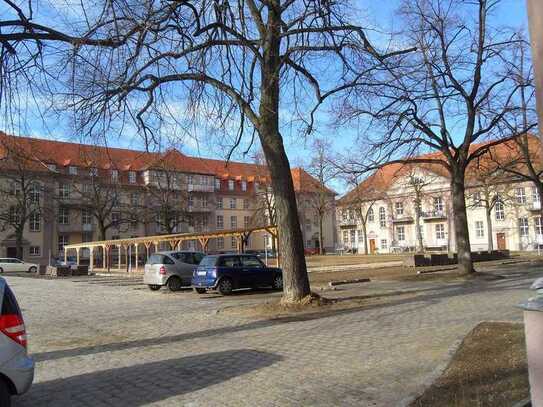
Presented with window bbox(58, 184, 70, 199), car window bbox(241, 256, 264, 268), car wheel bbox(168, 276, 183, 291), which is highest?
window bbox(58, 184, 70, 199)

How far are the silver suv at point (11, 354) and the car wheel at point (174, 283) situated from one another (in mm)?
16151

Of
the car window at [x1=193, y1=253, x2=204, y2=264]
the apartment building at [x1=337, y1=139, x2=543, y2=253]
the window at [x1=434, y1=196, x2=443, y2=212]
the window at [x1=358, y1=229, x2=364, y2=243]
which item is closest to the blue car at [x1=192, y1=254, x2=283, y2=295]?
the car window at [x1=193, y1=253, x2=204, y2=264]

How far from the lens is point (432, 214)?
73750 mm

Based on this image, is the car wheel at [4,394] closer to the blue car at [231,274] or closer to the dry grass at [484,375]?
the dry grass at [484,375]

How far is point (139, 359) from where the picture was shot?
831cm

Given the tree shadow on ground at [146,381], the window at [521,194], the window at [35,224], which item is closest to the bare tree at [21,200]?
the window at [35,224]

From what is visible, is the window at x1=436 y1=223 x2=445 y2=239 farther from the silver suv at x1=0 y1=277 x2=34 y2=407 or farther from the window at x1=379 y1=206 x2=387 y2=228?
the silver suv at x1=0 y1=277 x2=34 y2=407

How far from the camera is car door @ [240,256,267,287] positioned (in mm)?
19438

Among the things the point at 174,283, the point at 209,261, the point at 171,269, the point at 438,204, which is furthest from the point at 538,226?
the point at 209,261

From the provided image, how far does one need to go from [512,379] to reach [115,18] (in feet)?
25.8

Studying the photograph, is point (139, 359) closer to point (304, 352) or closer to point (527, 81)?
point (304, 352)

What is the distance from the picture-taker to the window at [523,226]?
6328 centimetres

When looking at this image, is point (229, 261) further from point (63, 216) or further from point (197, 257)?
point (63, 216)

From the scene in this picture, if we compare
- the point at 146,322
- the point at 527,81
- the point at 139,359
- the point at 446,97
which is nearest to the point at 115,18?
the point at 139,359
